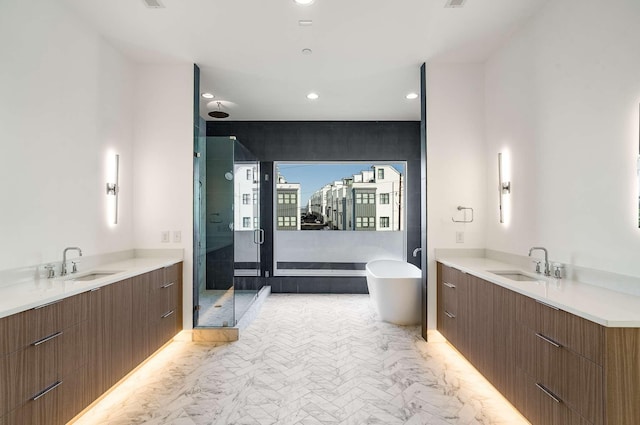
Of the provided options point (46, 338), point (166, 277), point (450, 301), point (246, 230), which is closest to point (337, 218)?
point (246, 230)

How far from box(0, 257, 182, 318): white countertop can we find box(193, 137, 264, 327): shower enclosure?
816 mm

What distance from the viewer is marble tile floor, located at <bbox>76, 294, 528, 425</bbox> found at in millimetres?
2201

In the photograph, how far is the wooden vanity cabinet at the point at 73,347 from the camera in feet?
5.12

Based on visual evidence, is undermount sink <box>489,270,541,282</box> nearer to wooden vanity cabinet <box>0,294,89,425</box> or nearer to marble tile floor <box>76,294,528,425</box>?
marble tile floor <box>76,294,528,425</box>

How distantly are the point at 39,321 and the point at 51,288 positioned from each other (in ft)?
1.18

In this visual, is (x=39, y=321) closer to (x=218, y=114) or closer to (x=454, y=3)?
(x=454, y=3)

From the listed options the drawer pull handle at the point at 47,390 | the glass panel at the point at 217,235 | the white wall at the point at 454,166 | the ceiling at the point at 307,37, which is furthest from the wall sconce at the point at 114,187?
the white wall at the point at 454,166

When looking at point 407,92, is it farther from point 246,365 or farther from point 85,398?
point 85,398

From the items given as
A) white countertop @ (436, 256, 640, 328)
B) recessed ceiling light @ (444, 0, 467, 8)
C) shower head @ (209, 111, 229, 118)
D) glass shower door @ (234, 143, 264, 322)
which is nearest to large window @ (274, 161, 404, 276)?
glass shower door @ (234, 143, 264, 322)

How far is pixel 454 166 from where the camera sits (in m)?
3.49

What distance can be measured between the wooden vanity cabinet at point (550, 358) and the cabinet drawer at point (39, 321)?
2.55 m

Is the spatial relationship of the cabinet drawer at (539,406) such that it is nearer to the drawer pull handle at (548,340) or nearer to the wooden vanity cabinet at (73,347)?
the drawer pull handle at (548,340)

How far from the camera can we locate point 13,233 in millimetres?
2080

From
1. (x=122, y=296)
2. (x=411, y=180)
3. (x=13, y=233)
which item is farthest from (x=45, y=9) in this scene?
(x=411, y=180)
